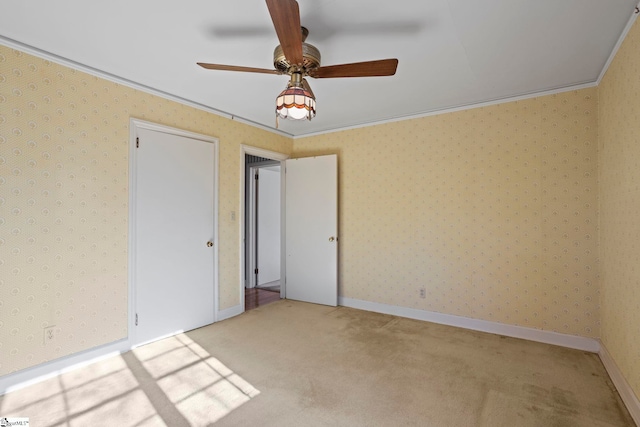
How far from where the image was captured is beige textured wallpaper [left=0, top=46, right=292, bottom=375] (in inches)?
89.0

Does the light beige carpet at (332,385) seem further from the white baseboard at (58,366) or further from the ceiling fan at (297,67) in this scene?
the ceiling fan at (297,67)

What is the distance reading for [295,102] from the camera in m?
1.87

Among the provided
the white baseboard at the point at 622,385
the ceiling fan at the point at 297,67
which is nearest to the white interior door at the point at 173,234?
the ceiling fan at the point at 297,67

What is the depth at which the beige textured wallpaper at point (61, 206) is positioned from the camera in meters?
2.26

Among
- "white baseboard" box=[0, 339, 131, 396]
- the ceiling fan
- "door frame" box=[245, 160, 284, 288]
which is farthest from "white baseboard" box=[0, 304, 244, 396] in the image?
"door frame" box=[245, 160, 284, 288]

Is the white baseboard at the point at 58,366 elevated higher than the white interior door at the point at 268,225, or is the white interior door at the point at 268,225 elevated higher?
the white interior door at the point at 268,225

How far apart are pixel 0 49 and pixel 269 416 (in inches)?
125

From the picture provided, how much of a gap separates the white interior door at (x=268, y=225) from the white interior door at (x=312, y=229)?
1.01m

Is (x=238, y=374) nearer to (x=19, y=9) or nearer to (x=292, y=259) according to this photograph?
(x=292, y=259)

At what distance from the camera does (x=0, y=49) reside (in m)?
2.22

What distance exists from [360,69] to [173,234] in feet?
8.28

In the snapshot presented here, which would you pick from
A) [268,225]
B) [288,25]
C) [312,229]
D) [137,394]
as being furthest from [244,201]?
[288,25]

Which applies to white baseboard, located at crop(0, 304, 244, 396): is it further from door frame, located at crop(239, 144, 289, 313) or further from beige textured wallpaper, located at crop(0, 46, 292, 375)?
door frame, located at crop(239, 144, 289, 313)

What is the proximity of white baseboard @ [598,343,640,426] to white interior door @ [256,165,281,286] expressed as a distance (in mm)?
4649
